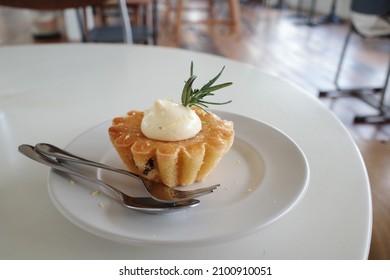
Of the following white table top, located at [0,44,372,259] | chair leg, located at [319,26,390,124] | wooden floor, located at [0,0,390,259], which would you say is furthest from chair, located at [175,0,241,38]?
white table top, located at [0,44,372,259]

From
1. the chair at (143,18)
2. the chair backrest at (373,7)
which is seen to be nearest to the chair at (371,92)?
the chair backrest at (373,7)

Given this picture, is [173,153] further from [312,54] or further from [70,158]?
[312,54]

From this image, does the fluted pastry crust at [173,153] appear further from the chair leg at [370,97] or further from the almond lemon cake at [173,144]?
the chair leg at [370,97]

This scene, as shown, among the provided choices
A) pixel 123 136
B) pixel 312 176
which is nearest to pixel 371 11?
pixel 312 176

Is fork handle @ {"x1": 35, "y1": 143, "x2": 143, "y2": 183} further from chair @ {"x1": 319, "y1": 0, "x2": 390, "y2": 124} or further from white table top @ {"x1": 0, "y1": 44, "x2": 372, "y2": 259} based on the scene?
chair @ {"x1": 319, "y1": 0, "x2": 390, "y2": 124}

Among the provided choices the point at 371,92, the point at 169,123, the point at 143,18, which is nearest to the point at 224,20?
the point at 143,18
